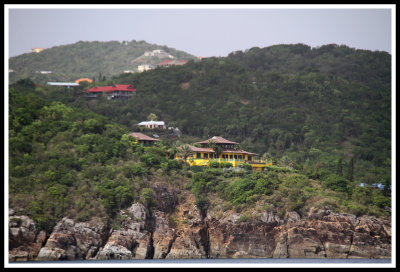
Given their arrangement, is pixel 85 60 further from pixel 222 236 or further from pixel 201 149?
pixel 222 236

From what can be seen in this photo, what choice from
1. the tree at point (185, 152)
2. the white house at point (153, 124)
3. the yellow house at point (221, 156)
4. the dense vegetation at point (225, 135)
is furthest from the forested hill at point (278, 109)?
the tree at point (185, 152)

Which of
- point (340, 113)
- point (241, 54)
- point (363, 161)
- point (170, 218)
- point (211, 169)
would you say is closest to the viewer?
point (170, 218)

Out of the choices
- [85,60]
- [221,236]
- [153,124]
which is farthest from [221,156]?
[85,60]

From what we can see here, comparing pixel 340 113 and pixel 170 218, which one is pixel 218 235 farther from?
pixel 340 113

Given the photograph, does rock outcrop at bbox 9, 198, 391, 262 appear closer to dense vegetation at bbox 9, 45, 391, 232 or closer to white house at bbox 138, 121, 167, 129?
dense vegetation at bbox 9, 45, 391, 232

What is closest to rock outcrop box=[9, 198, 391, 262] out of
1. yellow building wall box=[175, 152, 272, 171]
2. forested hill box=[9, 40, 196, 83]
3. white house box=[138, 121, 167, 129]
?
yellow building wall box=[175, 152, 272, 171]

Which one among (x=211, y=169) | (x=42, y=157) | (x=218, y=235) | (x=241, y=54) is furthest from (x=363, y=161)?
(x=241, y=54)
